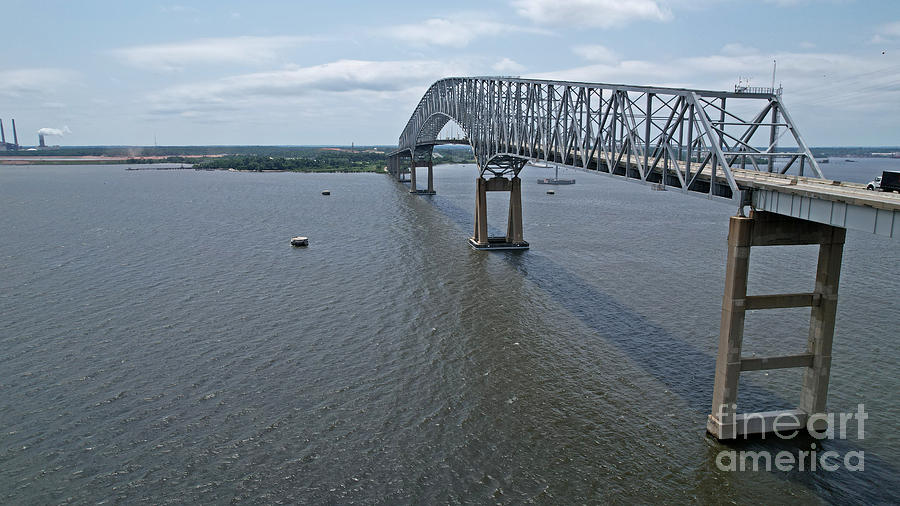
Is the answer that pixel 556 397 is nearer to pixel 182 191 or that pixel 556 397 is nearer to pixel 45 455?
pixel 45 455

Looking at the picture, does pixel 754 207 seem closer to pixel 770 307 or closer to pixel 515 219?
pixel 770 307

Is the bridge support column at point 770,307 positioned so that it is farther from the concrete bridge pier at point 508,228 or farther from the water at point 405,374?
the concrete bridge pier at point 508,228

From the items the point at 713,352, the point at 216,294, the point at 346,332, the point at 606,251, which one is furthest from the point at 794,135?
the point at 216,294

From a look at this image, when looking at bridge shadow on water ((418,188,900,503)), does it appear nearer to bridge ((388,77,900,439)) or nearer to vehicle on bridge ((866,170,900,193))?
bridge ((388,77,900,439))

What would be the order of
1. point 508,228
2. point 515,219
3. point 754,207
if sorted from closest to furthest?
point 754,207, point 515,219, point 508,228

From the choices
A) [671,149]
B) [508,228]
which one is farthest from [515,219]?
[671,149]

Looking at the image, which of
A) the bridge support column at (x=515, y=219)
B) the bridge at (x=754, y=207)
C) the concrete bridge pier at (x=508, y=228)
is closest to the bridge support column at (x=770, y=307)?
the bridge at (x=754, y=207)
